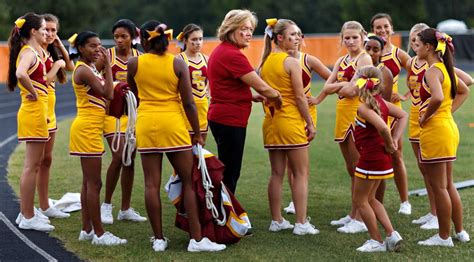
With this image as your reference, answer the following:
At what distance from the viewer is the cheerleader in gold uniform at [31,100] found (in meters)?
9.27

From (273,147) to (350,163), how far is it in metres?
0.96

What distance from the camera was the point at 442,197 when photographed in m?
8.15

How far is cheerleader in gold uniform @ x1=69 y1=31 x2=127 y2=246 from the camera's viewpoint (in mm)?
8430

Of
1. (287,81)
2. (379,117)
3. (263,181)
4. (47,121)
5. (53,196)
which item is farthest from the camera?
(263,181)

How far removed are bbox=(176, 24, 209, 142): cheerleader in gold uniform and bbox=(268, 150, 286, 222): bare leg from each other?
4.83 feet

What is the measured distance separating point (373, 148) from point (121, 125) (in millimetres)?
2760

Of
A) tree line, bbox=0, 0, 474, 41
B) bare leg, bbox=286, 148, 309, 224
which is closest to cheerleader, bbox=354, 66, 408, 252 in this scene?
bare leg, bbox=286, 148, 309, 224

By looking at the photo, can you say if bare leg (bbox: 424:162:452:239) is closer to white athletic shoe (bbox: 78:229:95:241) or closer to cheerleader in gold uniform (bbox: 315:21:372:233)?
cheerleader in gold uniform (bbox: 315:21:372:233)

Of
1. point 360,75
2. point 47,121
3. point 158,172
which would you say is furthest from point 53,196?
point 360,75

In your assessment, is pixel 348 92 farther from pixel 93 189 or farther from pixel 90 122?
pixel 93 189

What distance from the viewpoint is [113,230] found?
923 centimetres

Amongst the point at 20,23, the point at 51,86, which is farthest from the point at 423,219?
the point at 20,23

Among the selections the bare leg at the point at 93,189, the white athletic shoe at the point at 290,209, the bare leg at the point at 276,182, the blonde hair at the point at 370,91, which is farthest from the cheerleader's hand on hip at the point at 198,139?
the white athletic shoe at the point at 290,209

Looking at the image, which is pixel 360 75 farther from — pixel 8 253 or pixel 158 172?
pixel 8 253
